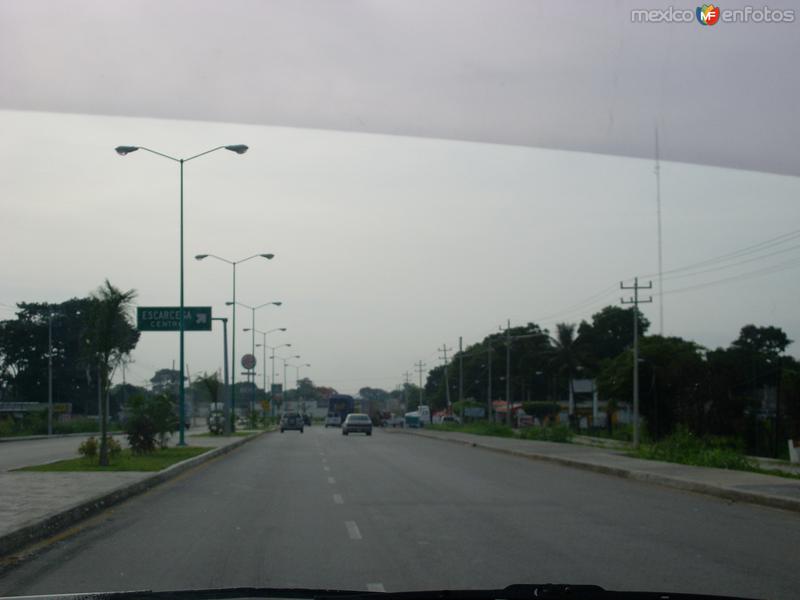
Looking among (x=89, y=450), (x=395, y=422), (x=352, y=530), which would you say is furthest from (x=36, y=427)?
(x=352, y=530)

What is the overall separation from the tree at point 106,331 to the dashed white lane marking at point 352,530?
1309 cm

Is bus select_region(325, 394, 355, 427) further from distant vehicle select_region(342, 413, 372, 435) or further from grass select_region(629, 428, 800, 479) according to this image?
grass select_region(629, 428, 800, 479)

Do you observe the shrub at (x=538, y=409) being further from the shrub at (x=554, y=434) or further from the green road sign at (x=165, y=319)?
the green road sign at (x=165, y=319)

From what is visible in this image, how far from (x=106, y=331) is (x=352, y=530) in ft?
47.5

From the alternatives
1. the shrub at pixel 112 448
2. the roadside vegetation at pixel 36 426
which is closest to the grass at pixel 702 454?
the shrub at pixel 112 448

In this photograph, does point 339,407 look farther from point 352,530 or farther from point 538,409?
point 352,530

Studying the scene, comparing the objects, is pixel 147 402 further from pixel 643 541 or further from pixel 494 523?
pixel 643 541

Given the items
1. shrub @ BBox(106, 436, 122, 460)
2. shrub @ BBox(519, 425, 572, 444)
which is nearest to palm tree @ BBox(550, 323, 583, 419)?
shrub @ BBox(519, 425, 572, 444)

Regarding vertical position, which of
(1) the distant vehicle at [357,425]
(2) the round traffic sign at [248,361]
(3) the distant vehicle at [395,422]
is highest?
(2) the round traffic sign at [248,361]

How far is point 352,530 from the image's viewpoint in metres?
12.8

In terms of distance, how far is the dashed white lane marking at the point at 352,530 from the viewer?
39.9 ft

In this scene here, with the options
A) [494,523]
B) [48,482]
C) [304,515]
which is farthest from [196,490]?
[494,523]

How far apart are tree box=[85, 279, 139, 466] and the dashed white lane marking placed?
13.1 meters

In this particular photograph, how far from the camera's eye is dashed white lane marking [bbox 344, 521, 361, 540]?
478 inches
